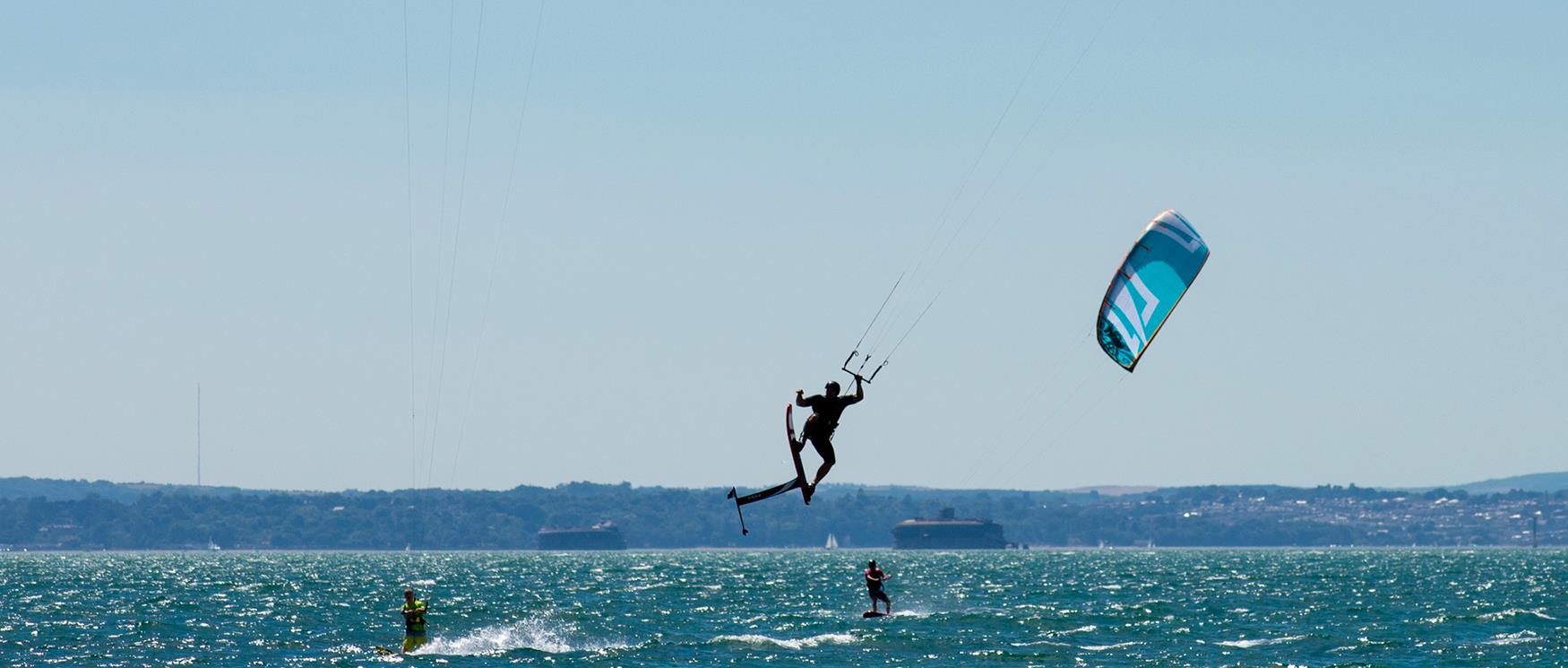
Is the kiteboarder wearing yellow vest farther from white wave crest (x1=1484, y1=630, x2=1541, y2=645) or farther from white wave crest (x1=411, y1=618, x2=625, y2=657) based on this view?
white wave crest (x1=1484, y1=630, x2=1541, y2=645)

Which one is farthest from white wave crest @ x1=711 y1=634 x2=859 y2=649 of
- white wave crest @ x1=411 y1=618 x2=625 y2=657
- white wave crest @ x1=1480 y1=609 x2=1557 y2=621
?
white wave crest @ x1=1480 y1=609 x2=1557 y2=621

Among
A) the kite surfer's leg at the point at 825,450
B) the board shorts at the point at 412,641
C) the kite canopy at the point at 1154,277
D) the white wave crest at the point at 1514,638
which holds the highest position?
the kite canopy at the point at 1154,277

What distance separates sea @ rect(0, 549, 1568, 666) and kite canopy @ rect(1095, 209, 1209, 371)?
918cm

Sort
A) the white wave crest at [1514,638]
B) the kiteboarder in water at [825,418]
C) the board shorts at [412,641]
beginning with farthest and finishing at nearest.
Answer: the white wave crest at [1514,638] < the board shorts at [412,641] < the kiteboarder in water at [825,418]

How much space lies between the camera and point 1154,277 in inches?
1292

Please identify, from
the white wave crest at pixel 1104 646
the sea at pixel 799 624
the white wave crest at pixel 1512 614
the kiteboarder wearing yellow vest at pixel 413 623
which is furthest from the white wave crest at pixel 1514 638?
the kiteboarder wearing yellow vest at pixel 413 623

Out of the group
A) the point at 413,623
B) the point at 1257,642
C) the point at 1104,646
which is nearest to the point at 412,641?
the point at 413,623

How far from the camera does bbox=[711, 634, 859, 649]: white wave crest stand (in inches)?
1732

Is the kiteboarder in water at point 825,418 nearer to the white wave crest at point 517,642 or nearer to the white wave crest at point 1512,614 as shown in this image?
the white wave crest at point 517,642

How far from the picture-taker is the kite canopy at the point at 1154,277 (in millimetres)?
32531

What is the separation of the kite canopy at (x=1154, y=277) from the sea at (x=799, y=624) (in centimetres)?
918

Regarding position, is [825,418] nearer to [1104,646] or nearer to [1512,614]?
[1104,646]

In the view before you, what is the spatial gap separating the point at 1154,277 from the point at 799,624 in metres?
20.3

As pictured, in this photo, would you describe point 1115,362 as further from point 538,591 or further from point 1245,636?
point 538,591
